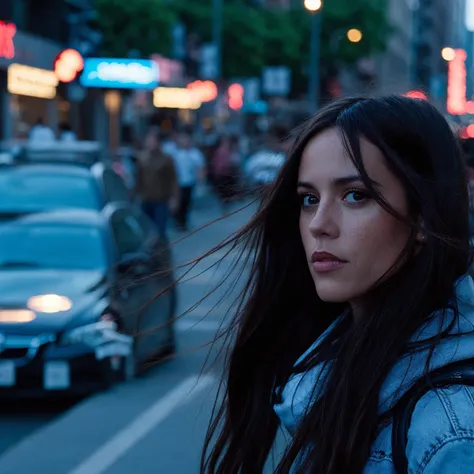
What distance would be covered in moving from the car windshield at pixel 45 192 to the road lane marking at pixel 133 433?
2.51 metres

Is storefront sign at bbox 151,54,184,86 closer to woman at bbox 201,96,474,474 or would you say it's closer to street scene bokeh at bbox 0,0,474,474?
street scene bokeh at bbox 0,0,474,474

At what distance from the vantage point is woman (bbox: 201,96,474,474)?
1.92 meters

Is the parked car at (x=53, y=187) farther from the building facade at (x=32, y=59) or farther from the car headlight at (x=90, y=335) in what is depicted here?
the building facade at (x=32, y=59)

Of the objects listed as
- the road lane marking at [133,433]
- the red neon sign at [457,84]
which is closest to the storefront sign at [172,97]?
the red neon sign at [457,84]

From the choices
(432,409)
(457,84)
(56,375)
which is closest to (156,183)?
(56,375)

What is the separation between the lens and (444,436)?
5.89 ft

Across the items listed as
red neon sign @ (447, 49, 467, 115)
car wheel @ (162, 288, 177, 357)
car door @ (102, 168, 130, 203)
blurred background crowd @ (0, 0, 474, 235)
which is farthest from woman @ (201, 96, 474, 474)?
red neon sign @ (447, 49, 467, 115)

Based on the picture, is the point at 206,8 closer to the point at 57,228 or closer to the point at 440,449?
the point at 57,228

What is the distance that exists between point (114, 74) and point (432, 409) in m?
32.7

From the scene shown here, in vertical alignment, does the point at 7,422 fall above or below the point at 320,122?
below

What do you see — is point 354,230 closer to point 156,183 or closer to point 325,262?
point 325,262

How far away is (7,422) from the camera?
28.4ft

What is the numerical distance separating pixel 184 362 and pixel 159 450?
141 inches

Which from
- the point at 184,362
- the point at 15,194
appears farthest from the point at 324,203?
the point at 15,194
